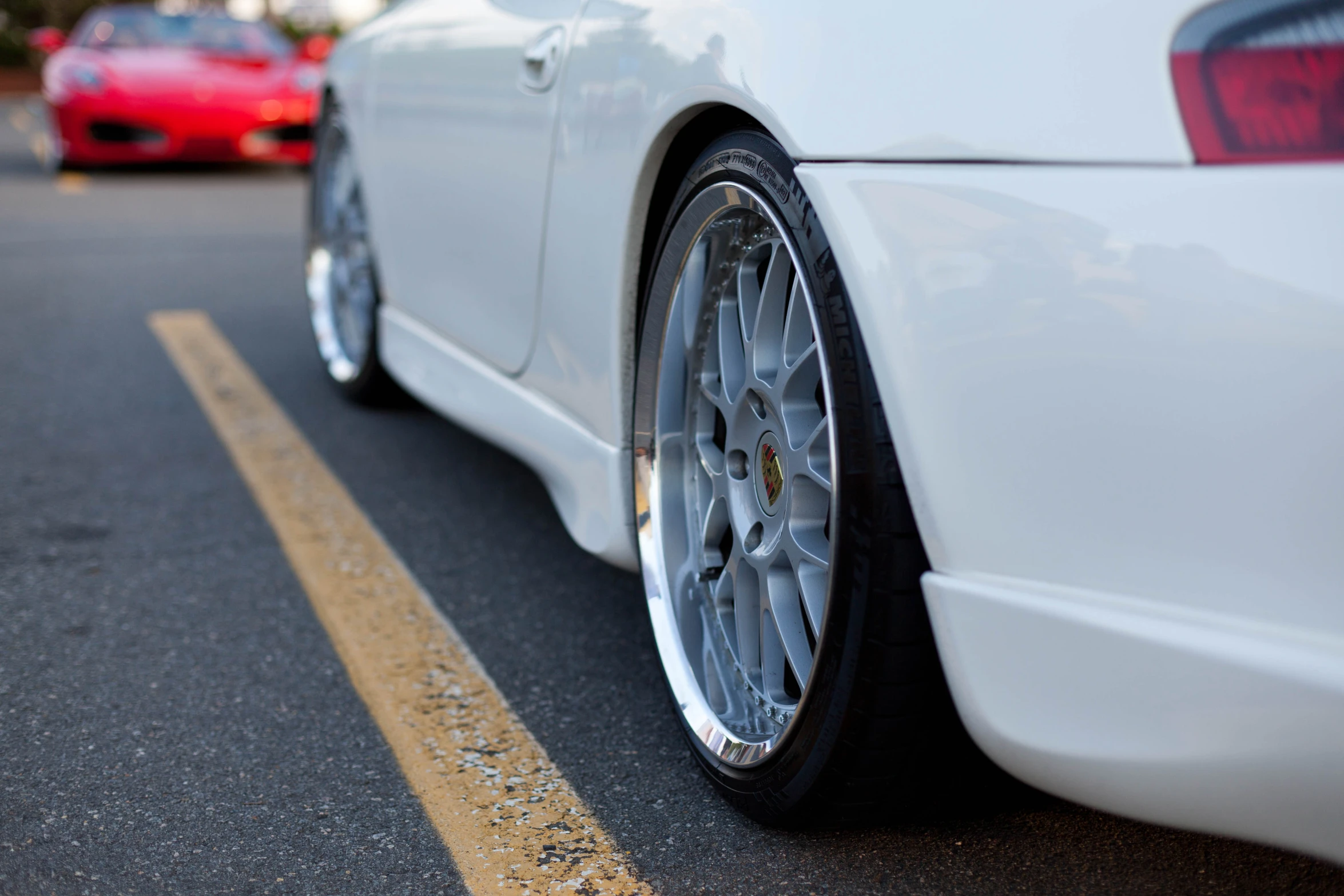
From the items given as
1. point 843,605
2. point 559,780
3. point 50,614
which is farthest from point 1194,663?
point 50,614

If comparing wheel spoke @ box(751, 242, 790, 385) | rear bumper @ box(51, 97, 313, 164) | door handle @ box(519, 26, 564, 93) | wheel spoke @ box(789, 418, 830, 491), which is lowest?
rear bumper @ box(51, 97, 313, 164)

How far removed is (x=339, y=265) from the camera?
391cm

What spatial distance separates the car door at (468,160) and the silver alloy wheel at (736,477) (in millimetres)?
453

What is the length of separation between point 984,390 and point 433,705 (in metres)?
1.20

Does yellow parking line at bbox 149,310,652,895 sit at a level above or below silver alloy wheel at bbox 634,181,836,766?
below

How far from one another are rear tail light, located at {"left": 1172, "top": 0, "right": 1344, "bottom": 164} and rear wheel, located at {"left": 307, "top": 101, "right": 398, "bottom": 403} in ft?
8.80

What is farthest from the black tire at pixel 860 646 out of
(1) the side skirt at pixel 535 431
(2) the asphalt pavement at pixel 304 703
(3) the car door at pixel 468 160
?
(3) the car door at pixel 468 160

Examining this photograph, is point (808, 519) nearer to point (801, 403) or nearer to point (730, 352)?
point (801, 403)

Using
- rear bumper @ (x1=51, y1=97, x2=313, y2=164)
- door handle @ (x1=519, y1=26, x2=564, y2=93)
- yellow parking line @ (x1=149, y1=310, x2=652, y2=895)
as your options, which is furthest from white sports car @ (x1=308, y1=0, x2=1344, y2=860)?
rear bumper @ (x1=51, y1=97, x2=313, y2=164)

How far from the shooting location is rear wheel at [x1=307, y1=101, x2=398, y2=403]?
3713mm

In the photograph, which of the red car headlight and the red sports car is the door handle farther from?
the red car headlight

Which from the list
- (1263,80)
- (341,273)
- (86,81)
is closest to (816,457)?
(1263,80)

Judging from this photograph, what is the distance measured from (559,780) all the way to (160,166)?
399 inches

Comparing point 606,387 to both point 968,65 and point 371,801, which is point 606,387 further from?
point 968,65
